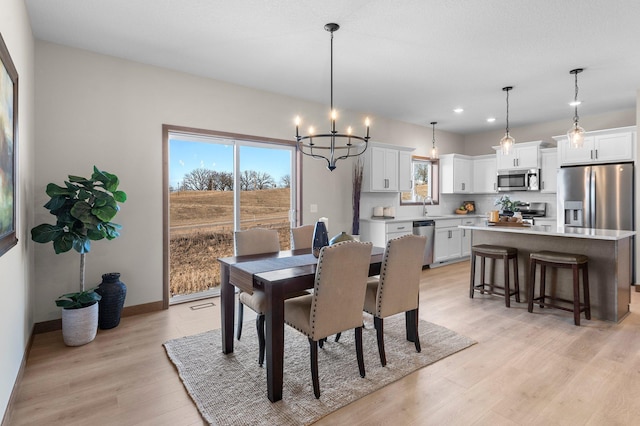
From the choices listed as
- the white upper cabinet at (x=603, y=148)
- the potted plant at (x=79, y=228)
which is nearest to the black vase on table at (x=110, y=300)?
the potted plant at (x=79, y=228)

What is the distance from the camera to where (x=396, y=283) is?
8.38 feet

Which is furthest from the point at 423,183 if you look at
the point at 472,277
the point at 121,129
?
the point at 121,129

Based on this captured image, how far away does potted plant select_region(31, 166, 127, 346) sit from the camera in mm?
2762

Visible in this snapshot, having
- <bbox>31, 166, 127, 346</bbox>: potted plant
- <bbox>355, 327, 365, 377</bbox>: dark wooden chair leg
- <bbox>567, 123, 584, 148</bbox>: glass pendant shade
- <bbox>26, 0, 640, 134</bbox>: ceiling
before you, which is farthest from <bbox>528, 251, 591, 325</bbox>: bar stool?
<bbox>31, 166, 127, 346</bbox>: potted plant

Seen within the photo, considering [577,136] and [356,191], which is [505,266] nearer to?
[577,136]

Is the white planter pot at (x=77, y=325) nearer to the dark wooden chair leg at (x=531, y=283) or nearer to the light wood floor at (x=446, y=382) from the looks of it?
the light wood floor at (x=446, y=382)

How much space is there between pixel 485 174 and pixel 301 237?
5.11 m

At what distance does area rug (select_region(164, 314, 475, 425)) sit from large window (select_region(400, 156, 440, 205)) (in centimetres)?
379

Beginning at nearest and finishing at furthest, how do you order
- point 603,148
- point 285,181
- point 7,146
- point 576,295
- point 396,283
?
point 7,146
point 396,283
point 576,295
point 285,181
point 603,148

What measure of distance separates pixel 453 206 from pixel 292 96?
14.8ft

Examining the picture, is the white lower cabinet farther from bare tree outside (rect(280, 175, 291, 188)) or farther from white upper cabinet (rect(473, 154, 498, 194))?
bare tree outside (rect(280, 175, 291, 188))

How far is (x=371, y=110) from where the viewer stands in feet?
18.1

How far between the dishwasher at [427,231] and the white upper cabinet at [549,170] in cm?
215

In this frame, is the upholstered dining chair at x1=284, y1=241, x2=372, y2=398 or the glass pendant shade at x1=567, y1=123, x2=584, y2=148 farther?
the glass pendant shade at x1=567, y1=123, x2=584, y2=148
